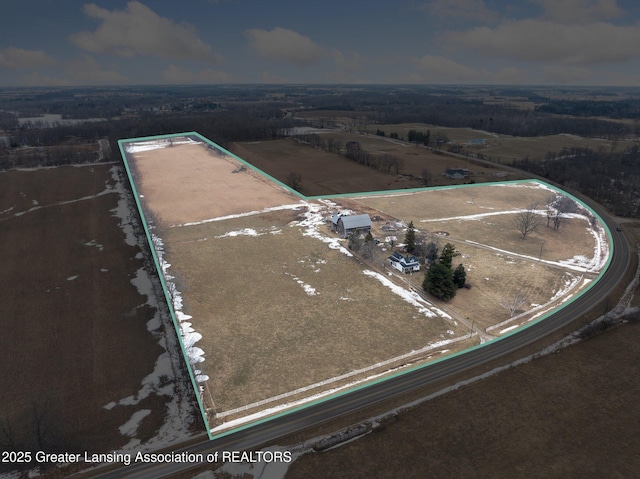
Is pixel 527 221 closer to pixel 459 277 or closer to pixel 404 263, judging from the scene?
pixel 459 277

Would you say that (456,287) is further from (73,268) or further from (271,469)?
(73,268)

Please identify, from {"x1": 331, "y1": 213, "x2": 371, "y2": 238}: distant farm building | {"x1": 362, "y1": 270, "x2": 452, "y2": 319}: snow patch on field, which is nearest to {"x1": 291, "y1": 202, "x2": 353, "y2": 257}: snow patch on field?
{"x1": 331, "y1": 213, "x2": 371, "y2": 238}: distant farm building

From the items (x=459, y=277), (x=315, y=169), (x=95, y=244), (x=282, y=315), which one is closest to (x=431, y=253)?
(x=459, y=277)

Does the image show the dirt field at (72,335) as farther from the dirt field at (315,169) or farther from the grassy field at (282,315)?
the dirt field at (315,169)

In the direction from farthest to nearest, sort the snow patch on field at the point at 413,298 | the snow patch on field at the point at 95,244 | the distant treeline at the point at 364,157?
the distant treeline at the point at 364,157 < the snow patch on field at the point at 95,244 < the snow patch on field at the point at 413,298

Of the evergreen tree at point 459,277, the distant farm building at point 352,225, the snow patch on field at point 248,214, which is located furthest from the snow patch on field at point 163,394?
the evergreen tree at point 459,277

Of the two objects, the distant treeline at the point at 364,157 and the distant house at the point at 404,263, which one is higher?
the distant house at the point at 404,263
